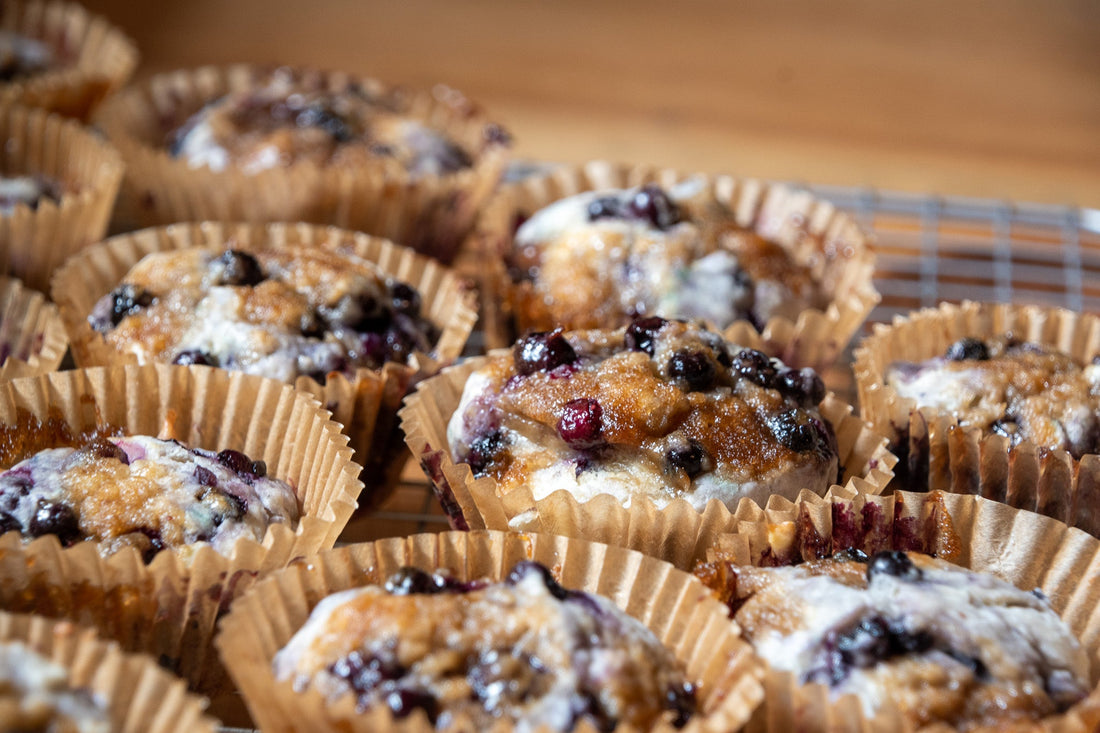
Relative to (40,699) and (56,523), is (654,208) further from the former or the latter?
(40,699)

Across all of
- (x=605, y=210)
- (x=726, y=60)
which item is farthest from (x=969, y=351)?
(x=726, y=60)

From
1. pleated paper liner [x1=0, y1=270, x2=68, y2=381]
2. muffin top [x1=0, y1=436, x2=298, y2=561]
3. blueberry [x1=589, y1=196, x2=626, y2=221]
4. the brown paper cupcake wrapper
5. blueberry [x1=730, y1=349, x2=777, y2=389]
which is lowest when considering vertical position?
pleated paper liner [x1=0, y1=270, x2=68, y2=381]

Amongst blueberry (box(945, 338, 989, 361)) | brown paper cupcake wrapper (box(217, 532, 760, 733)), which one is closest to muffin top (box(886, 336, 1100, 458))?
blueberry (box(945, 338, 989, 361))

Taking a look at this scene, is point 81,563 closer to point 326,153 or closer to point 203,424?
point 203,424

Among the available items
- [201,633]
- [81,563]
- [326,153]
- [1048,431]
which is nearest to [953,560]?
[1048,431]

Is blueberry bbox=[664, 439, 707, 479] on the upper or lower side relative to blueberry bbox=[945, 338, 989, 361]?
lower

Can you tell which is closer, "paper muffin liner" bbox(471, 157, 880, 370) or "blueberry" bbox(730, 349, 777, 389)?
"blueberry" bbox(730, 349, 777, 389)

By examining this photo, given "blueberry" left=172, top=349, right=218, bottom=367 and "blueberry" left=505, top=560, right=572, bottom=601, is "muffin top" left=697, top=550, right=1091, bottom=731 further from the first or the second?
"blueberry" left=172, top=349, right=218, bottom=367
